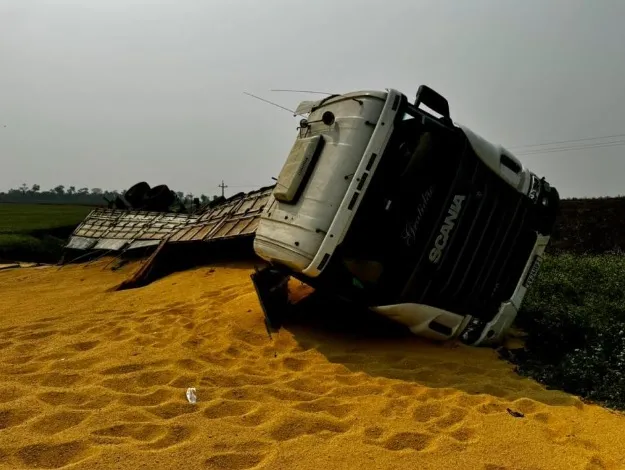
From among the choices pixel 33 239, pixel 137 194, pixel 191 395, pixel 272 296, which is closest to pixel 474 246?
pixel 272 296

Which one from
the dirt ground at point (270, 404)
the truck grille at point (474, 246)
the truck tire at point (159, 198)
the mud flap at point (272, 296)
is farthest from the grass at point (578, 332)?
the truck tire at point (159, 198)

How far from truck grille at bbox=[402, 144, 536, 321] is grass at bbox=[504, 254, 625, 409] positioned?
64 centimetres

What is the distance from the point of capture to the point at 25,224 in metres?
26.7

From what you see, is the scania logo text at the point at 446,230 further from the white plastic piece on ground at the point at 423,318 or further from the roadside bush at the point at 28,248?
the roadside bush at the point at 28,248

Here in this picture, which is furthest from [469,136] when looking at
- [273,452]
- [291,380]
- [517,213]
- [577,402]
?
[273,452]

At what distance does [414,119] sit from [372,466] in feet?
10.9

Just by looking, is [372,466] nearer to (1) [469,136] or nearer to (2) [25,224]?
(1) [469,136]

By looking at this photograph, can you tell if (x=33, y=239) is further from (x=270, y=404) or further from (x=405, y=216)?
(x=270, y=404)

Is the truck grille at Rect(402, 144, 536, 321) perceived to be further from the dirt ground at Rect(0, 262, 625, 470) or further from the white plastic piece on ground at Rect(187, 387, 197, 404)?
the white plastic piece on ground at Rect(187, 387, 197, 404)

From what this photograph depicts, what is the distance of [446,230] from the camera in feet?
16.2

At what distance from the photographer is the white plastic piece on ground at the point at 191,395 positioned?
3654 mm

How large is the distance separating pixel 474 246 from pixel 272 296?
236cm

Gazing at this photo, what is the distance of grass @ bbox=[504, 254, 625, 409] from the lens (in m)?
4.11

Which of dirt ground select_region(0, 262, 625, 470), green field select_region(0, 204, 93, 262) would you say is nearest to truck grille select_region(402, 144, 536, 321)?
dirt ground select_region(0, 262, 625, 470)
